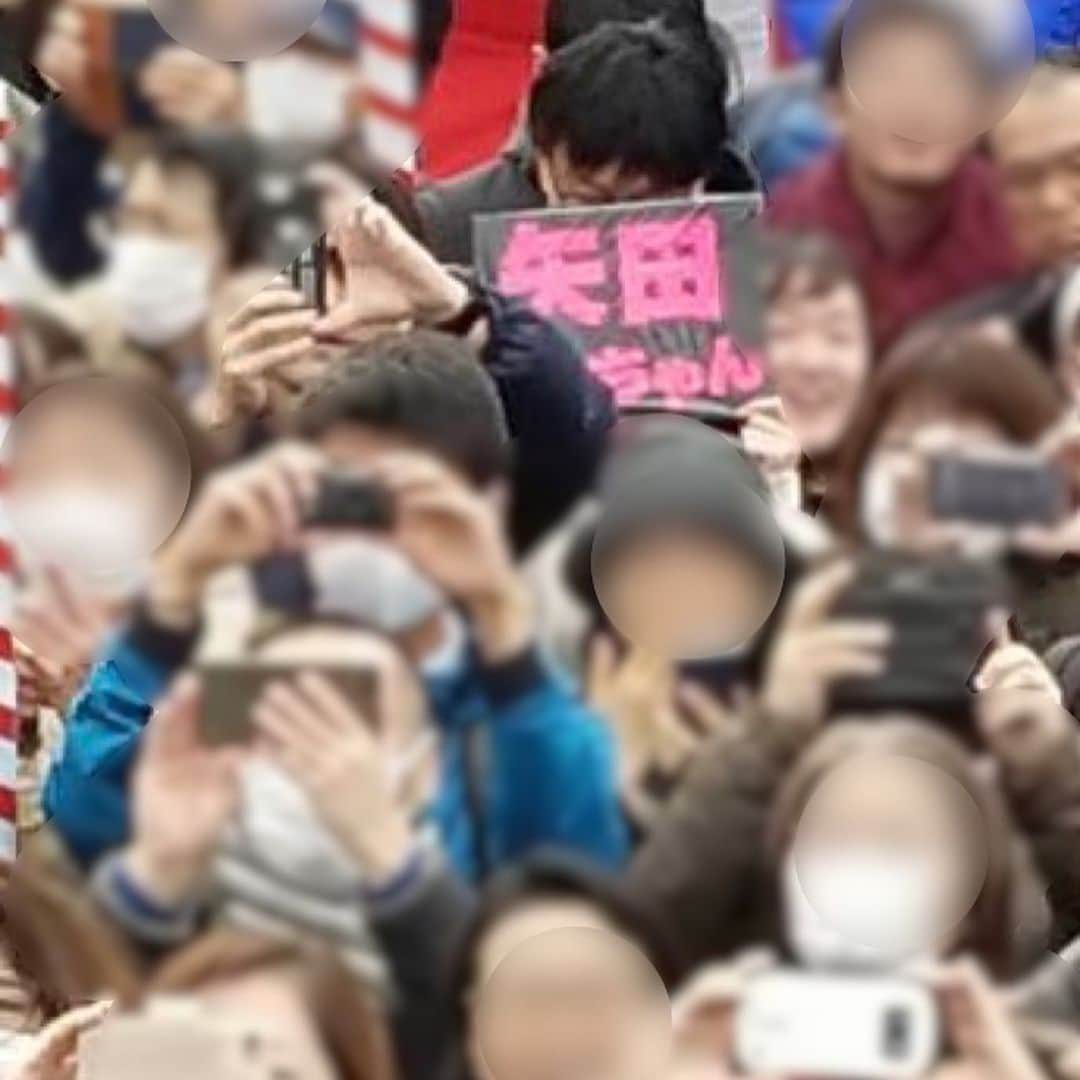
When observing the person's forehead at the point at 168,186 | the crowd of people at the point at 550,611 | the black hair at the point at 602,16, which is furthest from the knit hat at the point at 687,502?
the black hair at the point at 602,16

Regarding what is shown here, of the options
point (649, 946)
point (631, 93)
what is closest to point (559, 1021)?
point (649, 946)

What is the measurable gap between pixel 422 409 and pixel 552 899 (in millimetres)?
108

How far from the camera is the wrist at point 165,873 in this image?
566 millimetres

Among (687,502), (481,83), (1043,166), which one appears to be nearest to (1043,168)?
(1043,166)

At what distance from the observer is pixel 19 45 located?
577mm

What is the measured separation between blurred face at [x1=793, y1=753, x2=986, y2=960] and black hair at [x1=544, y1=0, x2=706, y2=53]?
260 millimetres

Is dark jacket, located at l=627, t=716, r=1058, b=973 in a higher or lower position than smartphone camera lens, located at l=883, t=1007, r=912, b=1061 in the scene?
higher

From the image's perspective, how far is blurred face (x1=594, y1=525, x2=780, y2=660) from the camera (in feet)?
1.79

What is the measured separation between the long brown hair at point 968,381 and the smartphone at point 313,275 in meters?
0.13

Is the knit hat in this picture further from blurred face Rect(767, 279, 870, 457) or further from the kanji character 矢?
the kanji character 矢

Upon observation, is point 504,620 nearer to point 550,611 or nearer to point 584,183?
point 550,611

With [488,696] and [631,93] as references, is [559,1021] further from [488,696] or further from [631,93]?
[631,93]

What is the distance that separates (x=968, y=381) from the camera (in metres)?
0.54

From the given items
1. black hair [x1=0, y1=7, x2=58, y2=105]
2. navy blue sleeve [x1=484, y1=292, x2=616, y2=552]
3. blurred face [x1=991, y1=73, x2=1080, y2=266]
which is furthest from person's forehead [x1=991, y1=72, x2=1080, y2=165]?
black hair [x1=0, y1=7, x2=58, y2=105]
